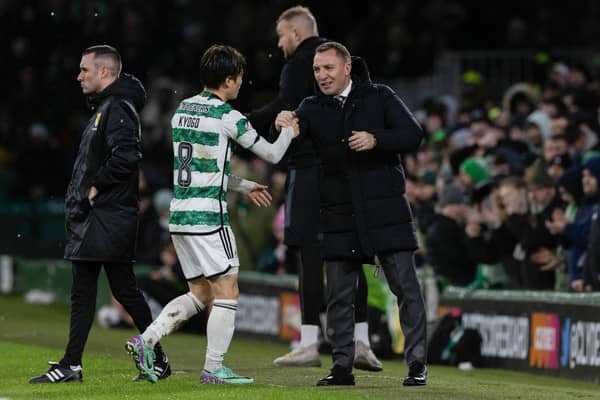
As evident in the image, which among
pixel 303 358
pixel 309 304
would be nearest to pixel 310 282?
pixel 309 304

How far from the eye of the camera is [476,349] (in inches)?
540

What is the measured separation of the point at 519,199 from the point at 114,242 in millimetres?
5190

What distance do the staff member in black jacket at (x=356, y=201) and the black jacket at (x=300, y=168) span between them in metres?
1.24

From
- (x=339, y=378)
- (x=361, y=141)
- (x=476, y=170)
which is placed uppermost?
(x=476, y=170)

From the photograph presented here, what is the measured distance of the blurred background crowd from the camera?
47.1 ft

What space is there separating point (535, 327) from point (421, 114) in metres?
7.33

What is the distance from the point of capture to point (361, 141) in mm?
9656

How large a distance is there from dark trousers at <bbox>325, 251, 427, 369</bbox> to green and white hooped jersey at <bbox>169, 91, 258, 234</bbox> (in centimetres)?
91

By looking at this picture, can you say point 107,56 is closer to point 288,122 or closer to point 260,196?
point 288,122

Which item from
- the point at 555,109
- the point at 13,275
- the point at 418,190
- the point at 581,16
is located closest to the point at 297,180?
the point at 418,190

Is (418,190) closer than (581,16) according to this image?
Yes

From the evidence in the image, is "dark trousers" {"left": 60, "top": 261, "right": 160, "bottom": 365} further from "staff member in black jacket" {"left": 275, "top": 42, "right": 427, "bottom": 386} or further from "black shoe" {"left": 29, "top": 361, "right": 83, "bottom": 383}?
"staff member in black jacket" {"left": 275, "top": 42, "right": 427, "bottom": 386}

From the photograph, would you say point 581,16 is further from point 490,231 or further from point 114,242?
point 114,242

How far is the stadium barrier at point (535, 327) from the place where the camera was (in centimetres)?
1246
